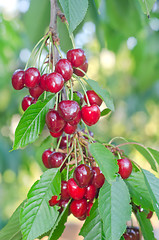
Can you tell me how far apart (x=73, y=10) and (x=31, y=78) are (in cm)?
20

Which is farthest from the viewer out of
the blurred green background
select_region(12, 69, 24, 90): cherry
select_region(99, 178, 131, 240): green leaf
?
the blurred green background

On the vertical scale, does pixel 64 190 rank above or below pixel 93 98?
below

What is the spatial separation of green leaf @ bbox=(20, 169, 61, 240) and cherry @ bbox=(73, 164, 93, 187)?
2.2 inches

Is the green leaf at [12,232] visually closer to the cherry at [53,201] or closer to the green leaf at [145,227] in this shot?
the cherry at [53,201]

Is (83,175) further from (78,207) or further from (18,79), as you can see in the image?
(18,79)

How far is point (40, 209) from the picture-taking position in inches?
27.3

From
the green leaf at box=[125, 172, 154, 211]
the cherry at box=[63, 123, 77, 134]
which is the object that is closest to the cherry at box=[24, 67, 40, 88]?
the cherry at box=[63, 123, 77, 134]

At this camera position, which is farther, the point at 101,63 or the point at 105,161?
the point at 101,63

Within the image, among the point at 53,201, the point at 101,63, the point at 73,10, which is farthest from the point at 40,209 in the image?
the point at 101,63

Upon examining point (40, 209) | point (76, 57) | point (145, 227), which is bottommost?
point (145, 227)

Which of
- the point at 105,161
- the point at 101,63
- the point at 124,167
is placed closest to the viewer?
the point at 105,161

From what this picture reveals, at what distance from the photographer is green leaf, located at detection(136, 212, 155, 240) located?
77cm

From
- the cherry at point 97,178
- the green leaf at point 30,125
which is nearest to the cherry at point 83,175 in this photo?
the cherry at point 97,178

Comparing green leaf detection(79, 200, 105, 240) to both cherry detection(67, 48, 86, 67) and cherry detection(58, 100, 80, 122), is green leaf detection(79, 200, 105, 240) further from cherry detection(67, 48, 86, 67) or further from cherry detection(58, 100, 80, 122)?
cherry detection(67, 48, 86, 67)
